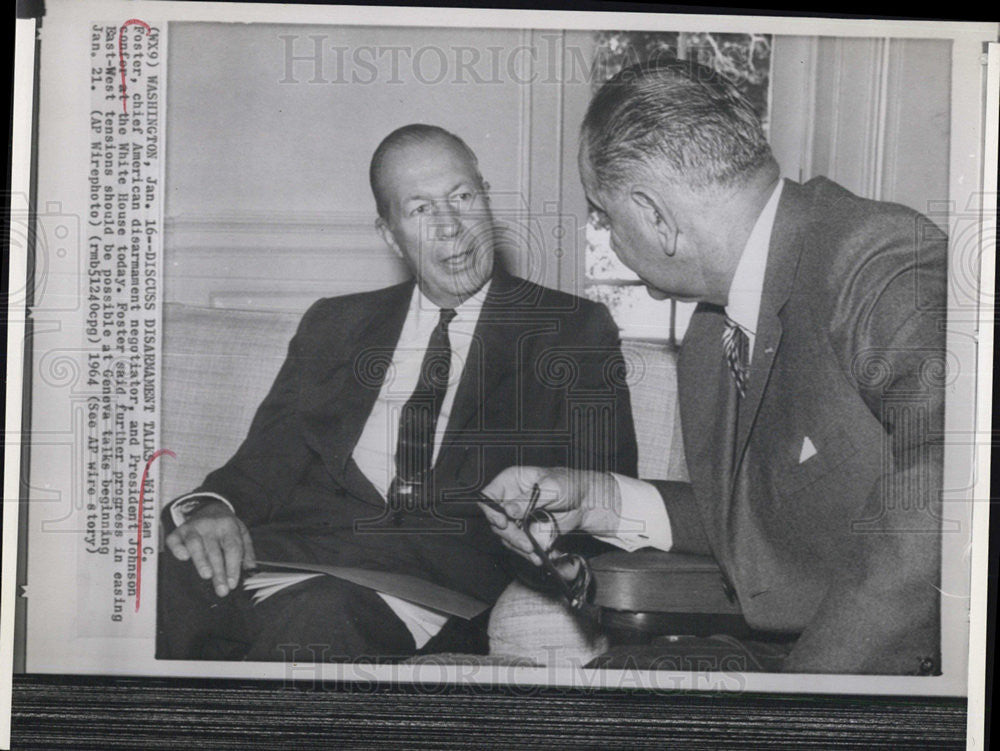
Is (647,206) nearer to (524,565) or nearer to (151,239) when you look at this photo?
(524,565)

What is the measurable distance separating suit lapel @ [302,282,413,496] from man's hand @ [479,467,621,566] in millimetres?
350

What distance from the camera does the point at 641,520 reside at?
2.20m

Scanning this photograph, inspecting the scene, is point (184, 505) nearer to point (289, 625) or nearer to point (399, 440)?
point (289, 625)

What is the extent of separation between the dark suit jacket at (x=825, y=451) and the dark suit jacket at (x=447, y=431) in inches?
9.6

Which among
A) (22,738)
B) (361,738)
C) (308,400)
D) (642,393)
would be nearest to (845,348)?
(642,393)

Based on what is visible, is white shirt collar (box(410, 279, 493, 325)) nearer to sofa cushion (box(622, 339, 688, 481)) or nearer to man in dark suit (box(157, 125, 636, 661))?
man in dark suit (box(157, 125, 636, 661))

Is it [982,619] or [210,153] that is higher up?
[210,153]

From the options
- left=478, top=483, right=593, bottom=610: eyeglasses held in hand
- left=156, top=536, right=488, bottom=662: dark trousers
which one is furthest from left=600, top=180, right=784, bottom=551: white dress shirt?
left=156, top=536, right=488, bottom=662: dark trousers

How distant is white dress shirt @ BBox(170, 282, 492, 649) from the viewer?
7.22 feet

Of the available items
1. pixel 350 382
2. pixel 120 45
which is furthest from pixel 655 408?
pixel 120 45

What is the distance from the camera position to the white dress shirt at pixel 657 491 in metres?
2.20

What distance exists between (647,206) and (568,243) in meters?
0.22

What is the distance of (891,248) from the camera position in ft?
7.25

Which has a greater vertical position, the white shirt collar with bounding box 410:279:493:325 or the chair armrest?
the white shirt collar with bounding box 410:279:493:325
